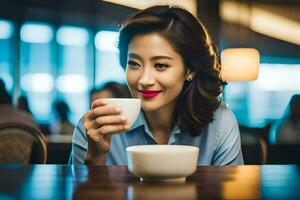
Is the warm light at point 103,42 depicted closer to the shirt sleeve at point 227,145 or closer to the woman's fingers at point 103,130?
the shirt sleeve at point 227,145

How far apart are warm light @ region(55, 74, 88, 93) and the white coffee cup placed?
255 cm

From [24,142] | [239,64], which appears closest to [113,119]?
[24,142]

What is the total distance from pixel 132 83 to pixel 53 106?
7.07ft

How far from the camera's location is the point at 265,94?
344 cm

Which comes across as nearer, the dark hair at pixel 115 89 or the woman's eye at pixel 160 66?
the woman's eye at pixel 160 66

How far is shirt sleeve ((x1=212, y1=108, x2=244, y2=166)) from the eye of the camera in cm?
123

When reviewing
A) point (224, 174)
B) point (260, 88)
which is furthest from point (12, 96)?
point (224, 174)

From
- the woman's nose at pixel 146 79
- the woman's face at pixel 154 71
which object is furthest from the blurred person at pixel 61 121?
the woman's nose at pixel 146 79

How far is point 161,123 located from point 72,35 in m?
2.10

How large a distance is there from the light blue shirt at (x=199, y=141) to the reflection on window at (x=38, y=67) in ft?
6.88

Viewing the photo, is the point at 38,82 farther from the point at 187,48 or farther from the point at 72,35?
the point at 187,48

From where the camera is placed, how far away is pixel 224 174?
75cm

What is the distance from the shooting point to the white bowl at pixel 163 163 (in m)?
0.64

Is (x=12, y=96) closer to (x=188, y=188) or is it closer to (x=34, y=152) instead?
(x=34, y=152)
